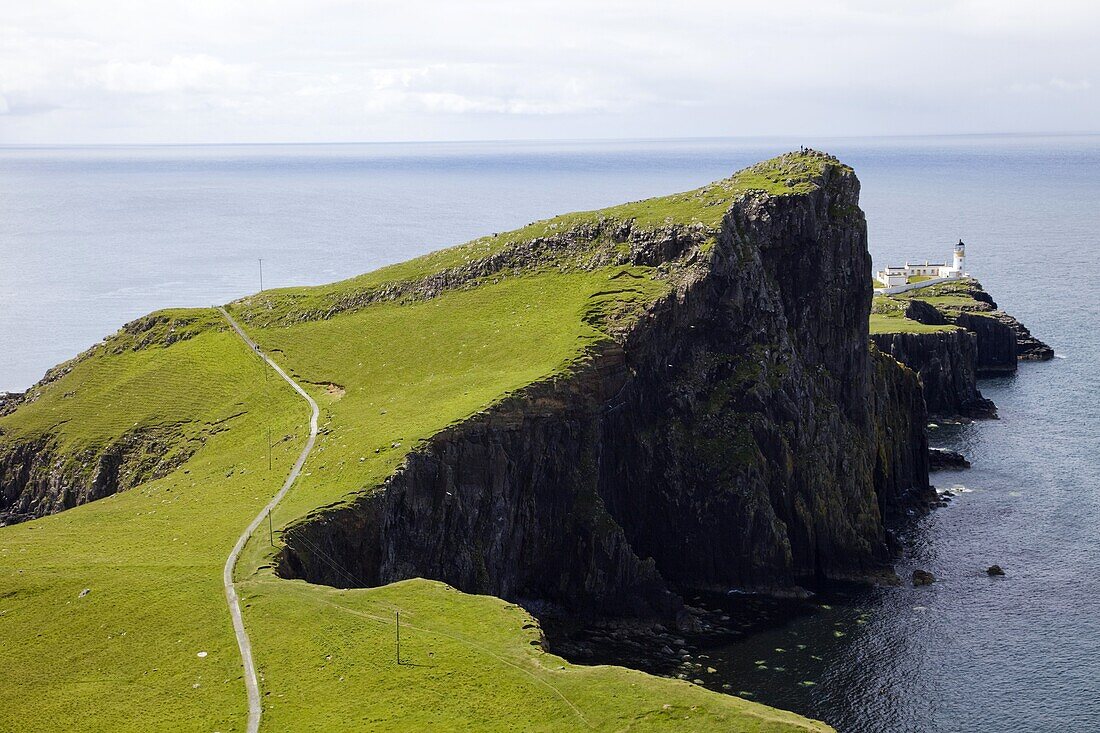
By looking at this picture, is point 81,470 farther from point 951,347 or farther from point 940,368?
point 951,347

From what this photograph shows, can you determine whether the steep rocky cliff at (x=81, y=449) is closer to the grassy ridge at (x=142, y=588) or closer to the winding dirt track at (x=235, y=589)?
the grassy ridge at (x=142, y=588)

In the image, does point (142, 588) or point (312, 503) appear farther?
point (312, 503)

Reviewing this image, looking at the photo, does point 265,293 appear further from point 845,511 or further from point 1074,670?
point 1074,670

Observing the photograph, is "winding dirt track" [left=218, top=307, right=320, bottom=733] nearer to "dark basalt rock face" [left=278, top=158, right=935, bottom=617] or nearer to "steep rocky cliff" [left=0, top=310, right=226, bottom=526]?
"dark basalt rock face" [left=278, top=158, right=935, bottom=617]

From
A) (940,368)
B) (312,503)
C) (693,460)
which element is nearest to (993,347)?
(940,368)

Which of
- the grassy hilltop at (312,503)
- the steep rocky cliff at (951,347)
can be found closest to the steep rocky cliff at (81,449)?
the grassy hilltop at (312,503)

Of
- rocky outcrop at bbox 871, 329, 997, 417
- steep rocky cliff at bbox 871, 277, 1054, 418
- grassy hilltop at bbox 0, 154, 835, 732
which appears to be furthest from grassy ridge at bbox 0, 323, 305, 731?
steep rocky cliff at bbox 871, 277, 1054, 418
